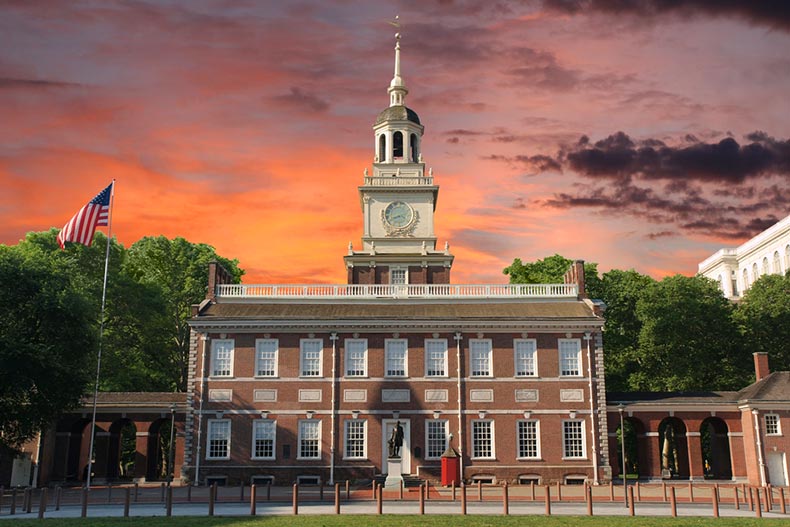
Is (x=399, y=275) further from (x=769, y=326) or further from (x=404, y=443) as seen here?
(x=769, y=326)

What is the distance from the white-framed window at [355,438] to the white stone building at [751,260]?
72.1 meters

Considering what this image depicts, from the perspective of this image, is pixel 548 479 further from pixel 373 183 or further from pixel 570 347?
pixel 373 183

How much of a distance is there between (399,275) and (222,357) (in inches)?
619

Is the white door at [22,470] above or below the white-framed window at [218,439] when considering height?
below

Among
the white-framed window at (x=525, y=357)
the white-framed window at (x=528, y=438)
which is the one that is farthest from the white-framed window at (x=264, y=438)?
the white-framed window at (x=525, y=357)

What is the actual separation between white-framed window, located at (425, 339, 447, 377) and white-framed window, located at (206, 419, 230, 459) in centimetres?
1117

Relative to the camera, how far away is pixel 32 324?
135 feet

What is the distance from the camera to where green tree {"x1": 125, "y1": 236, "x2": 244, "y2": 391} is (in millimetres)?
61062

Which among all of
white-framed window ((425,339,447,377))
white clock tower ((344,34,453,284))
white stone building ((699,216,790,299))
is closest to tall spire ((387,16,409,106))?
white clock tower ((344,34,453,284))

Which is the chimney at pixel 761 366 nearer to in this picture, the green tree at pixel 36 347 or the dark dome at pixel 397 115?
the dark dome at pixel 397 115

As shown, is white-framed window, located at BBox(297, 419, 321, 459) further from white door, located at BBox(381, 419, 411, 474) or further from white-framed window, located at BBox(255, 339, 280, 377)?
white door, located at BBox(381, 419, 411, 474)

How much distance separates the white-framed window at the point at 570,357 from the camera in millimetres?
45062

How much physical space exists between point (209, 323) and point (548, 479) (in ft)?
65.2

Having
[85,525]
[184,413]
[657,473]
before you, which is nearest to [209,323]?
[184,413]
